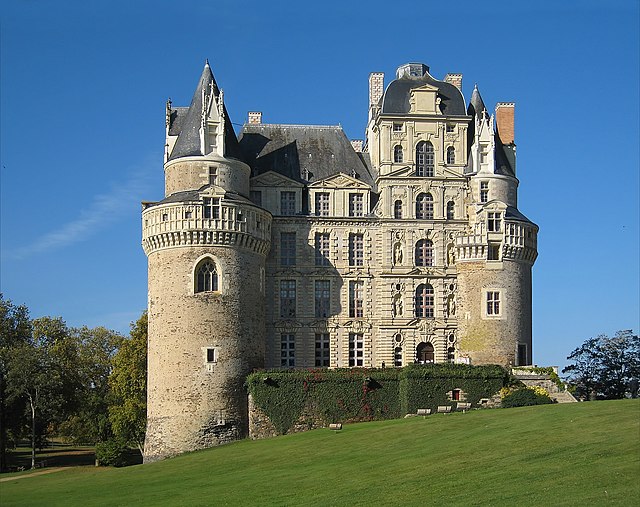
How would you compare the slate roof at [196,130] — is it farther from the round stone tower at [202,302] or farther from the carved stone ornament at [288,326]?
the carved stone ornament at [288,326]

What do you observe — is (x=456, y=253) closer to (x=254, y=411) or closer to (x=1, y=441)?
(x=254, y=411)

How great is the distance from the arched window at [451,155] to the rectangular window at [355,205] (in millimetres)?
5972

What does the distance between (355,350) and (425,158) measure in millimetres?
12498

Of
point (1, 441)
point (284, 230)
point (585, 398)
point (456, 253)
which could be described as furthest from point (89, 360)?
point (585, 398)

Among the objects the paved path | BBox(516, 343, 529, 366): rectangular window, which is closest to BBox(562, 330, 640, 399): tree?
BBox(516, 343, 529, 366): rectangular window

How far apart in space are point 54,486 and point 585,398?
33601mm

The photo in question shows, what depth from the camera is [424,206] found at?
61.3 meters

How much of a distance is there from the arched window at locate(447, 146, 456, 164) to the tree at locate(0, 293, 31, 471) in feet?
102

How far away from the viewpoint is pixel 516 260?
58938 mm

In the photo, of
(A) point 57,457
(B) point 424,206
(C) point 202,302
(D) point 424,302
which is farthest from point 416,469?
(A) point 57,457

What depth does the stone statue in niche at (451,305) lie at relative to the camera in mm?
60281

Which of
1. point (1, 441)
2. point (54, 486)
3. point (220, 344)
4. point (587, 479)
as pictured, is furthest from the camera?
point (1, 441)

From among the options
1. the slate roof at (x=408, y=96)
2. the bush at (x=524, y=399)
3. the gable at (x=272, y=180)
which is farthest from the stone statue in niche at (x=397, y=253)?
the bush at (x=524, y=399)

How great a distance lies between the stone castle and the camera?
5425 centimetres
